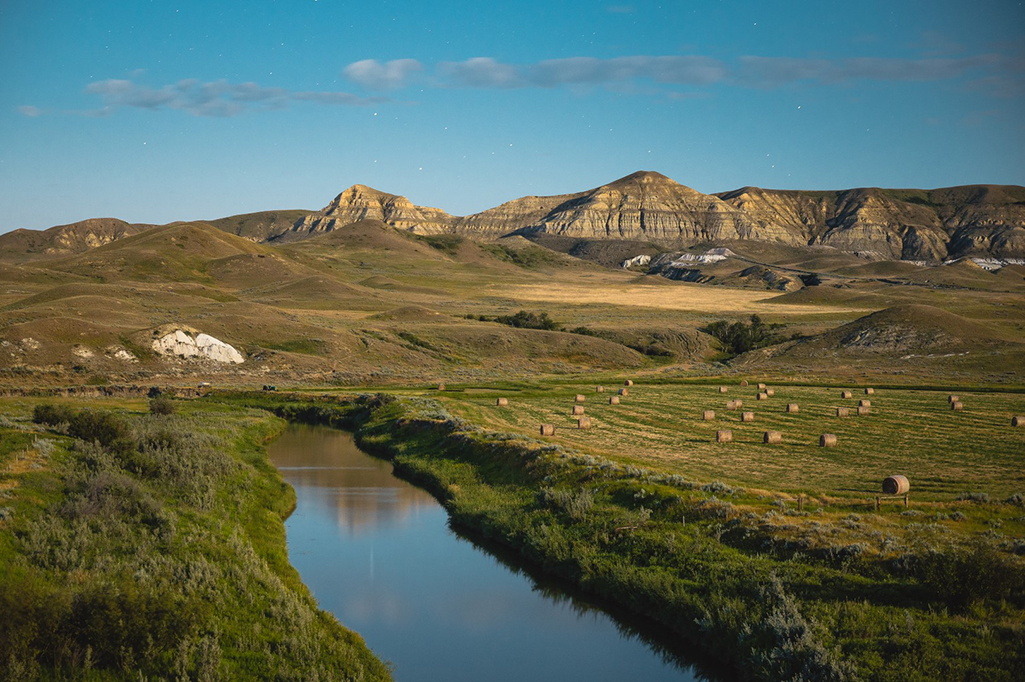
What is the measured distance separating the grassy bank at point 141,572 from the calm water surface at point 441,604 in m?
1.38

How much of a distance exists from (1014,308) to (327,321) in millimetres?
113439

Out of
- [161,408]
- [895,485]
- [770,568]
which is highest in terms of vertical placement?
[161,408]

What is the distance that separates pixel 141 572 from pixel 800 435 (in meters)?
31.2

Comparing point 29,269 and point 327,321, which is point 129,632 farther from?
point 29,269

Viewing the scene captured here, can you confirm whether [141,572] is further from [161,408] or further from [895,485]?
[161,408]

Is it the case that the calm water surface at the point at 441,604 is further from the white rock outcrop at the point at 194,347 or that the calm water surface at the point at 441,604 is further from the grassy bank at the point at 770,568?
the white rock outcrop at the point at 194,347

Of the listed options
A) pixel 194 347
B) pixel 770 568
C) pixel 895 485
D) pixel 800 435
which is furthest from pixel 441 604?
pixel 194 347

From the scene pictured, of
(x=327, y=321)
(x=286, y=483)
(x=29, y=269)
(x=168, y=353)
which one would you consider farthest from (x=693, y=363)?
(x=29, y=269)

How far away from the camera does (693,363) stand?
95.8 m

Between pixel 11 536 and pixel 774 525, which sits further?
pixel 774 525

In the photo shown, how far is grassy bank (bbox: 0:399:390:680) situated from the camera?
15625 mm

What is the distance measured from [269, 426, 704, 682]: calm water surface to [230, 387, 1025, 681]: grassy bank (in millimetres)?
1149

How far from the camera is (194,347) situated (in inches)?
2955

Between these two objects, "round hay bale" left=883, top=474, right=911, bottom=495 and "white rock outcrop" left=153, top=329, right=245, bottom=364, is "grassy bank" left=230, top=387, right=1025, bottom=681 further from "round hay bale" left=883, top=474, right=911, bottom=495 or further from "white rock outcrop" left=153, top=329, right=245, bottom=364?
"white rock outcrop" left=153, top=329, right=245, bottom=364
